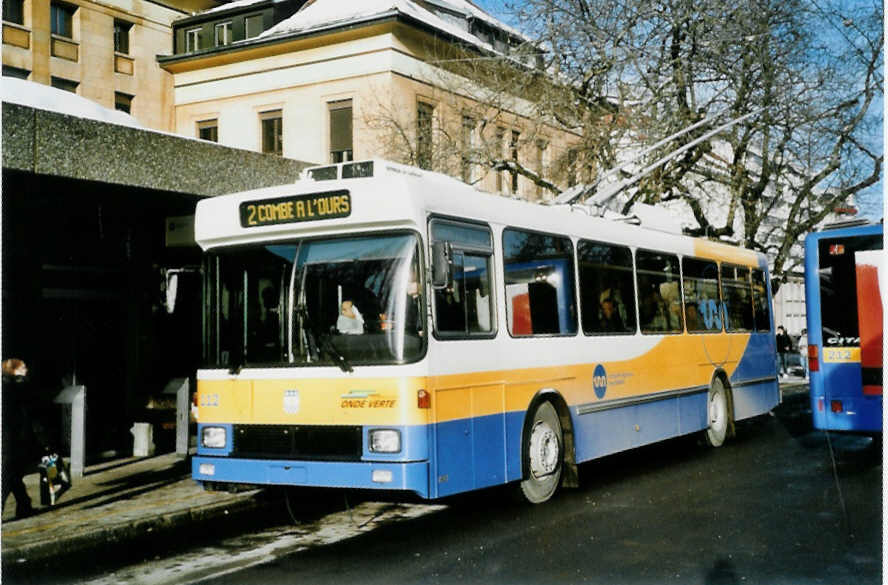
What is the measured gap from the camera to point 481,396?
8.48 meters

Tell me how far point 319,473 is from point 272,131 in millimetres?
31883

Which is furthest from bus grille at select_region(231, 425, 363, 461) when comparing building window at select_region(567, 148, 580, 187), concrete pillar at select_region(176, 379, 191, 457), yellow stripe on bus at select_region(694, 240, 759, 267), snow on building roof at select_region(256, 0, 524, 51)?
snow on building roof at select_region(256, 0, 524, 51)

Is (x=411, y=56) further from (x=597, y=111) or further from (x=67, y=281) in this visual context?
(x=67, y=281)

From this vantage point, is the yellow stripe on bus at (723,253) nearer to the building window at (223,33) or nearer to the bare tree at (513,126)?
the bare tree at (513,126)

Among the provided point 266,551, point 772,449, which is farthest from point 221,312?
point 772,449

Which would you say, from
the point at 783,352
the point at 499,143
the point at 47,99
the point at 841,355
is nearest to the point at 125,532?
the point at 47,99

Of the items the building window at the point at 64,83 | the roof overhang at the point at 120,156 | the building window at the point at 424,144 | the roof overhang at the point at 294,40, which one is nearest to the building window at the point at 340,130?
the roof overhang at the point at 294,40

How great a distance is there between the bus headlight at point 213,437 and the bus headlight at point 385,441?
1.47 meters

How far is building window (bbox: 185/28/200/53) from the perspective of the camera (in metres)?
41.5

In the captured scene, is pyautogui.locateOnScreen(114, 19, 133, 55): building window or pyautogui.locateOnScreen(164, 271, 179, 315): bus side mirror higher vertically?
pyautogui.locateOnScreen(114, 19, 133, 55): building window

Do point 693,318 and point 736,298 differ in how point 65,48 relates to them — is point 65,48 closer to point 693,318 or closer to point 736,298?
point 736,298

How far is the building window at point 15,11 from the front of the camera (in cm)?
3491

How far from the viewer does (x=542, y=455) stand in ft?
30.8

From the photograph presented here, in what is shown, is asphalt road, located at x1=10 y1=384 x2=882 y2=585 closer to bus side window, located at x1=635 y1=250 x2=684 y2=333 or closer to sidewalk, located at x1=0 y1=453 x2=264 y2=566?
sidewalk, located at x1=0 y1=453 x2=264 y2=566
